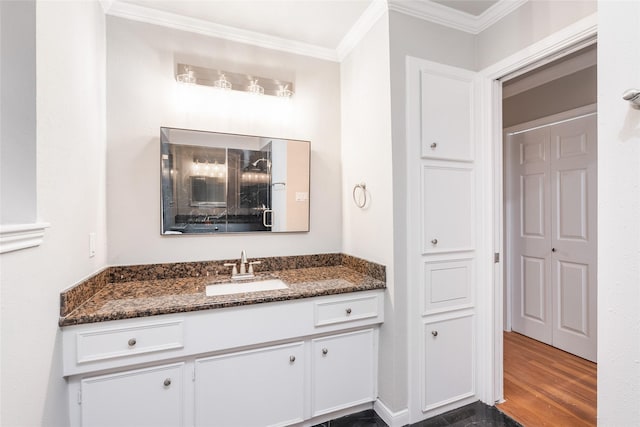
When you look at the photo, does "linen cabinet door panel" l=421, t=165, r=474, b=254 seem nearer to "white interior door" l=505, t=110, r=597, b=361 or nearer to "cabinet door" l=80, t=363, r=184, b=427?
"white interior door" l=505, t=110, r=597, b=361

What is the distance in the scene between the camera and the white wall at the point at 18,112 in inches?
37.0

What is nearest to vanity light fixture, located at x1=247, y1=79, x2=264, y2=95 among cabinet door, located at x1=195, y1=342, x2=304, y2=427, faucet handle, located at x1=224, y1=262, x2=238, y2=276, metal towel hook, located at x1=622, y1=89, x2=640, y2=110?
faucet handle, located at x1=224, y1=262, x2=238, y2=276

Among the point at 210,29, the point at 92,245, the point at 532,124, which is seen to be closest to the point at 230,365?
the point at 92,245

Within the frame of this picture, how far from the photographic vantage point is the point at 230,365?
152 cm

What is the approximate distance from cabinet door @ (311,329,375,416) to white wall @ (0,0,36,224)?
1436 mm

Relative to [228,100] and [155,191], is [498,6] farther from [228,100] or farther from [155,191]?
[155,191]

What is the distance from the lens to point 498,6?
177 centimetres

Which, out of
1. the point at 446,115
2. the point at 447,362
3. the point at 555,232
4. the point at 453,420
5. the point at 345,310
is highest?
the point at 446,115

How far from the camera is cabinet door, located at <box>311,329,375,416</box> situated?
5.61ft

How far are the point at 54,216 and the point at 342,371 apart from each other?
1625 mm

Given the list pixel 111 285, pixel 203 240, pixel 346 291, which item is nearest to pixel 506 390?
pixel 346 291

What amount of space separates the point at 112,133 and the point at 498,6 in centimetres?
244

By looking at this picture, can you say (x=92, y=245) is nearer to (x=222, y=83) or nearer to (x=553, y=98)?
(x=222, y=83)

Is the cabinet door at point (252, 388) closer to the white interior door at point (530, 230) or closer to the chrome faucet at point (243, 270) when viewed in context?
the chrome faucet at point (243, 270)
